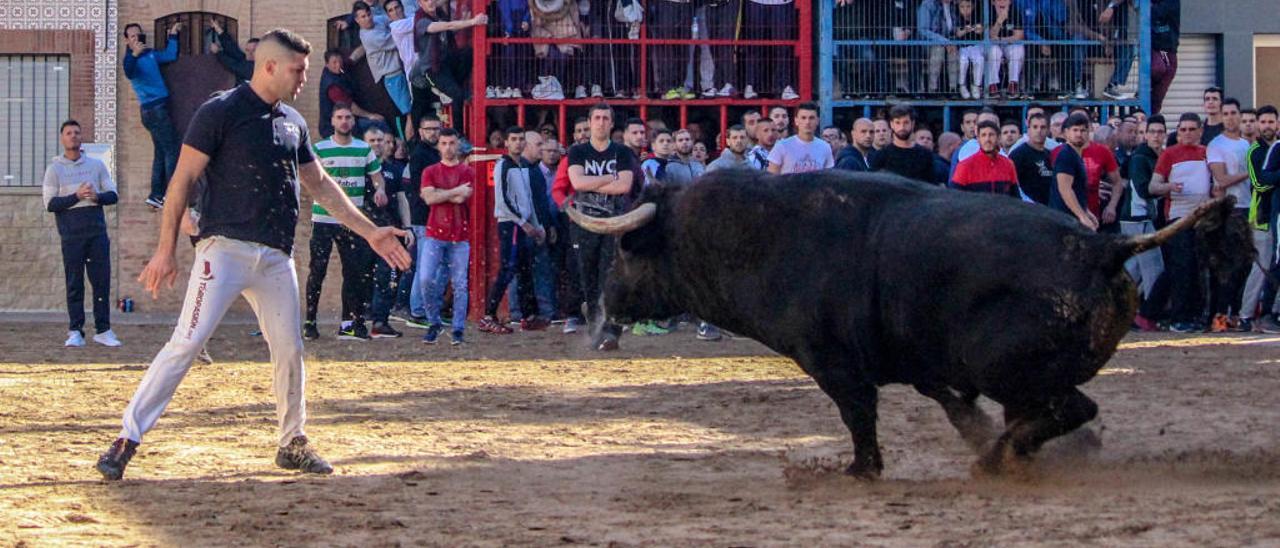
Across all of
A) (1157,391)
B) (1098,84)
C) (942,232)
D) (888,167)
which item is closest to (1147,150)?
(1098,84)

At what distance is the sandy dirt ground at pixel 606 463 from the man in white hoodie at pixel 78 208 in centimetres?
157

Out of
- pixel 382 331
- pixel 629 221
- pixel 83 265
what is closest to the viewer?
pixel 629 221

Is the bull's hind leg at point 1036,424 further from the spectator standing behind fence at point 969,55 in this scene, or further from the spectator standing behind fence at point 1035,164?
the spectator standing behind fence at point 969,55

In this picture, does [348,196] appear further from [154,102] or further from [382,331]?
[154,102]

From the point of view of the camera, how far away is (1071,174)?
14852mm

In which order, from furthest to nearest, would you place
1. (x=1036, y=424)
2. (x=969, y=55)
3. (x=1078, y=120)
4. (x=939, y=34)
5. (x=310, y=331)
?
(x=939, y=34)
(x=969, y=55)
(x=310, y=331)
(x=1078, y=120)
(x=1036, y=424)

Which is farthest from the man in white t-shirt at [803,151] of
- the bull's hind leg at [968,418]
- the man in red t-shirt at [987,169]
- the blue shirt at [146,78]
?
the blue shirt at [146,78]

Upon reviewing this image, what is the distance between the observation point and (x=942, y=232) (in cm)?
731

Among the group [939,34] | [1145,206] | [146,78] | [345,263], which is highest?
[939,34]

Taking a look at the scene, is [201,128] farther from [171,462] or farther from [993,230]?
[993,230]

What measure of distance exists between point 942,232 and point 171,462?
147 inches

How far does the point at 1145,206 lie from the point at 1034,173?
1968 mm

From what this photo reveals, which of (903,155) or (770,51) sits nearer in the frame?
(903,155)

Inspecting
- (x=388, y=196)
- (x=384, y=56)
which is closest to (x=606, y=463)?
(x=388, y=196)
